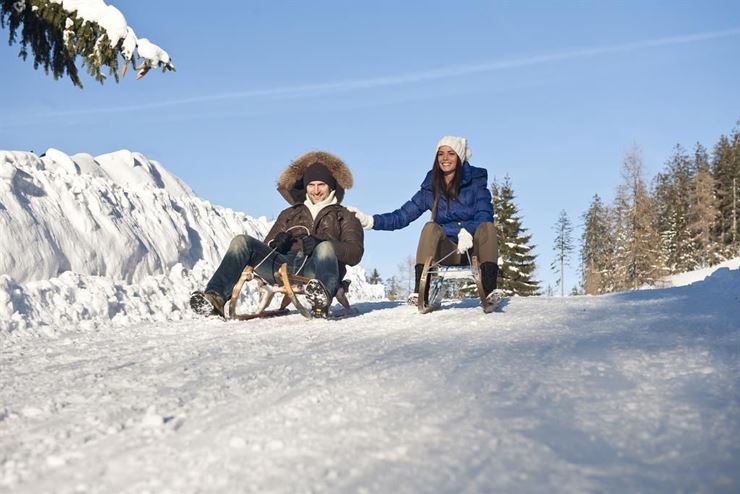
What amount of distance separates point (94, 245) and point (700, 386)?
22.8ft

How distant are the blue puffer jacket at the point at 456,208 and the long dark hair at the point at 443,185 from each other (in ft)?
0.11

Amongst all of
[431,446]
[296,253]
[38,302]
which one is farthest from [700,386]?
[38,302]

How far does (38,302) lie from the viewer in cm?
607

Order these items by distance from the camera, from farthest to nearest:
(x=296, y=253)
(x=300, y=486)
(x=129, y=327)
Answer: (x=296, y=253) < (x=129, y=327) < (x=300, y=486)

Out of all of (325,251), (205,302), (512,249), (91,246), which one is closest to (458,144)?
(325,251)

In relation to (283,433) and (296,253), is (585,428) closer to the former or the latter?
(283,433)

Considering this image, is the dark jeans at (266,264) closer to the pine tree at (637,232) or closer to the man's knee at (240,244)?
the man's knee at (240,244)

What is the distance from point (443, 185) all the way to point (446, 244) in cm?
65

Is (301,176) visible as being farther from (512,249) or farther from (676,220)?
(676,220)

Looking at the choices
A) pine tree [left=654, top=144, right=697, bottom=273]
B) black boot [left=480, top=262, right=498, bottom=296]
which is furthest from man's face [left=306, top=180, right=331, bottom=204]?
pine tree [left=654, top=144, right=697, bottom=273]

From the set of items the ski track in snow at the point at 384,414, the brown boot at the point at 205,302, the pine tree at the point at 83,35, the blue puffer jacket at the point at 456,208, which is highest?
the pine tree at the point at 83,35

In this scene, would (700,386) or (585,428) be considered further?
(700,386)

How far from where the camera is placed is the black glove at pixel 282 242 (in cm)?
634

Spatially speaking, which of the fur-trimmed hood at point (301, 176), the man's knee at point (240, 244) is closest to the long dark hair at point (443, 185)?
the fur-trimmed hood at point (301, 176)
